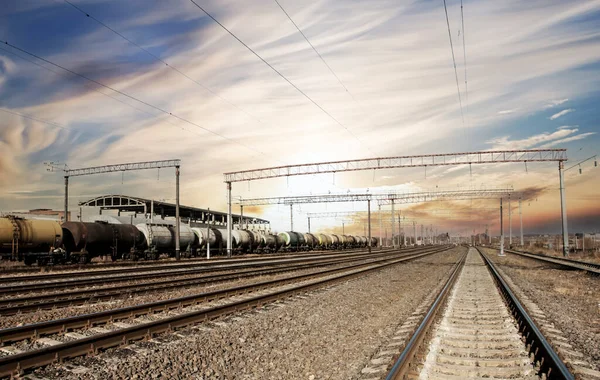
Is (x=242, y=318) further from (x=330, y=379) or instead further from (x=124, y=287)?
(x=124, y=287)

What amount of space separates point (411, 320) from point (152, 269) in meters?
19.7

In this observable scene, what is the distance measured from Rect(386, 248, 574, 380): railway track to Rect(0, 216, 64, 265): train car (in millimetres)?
26739

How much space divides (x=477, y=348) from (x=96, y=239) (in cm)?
3125

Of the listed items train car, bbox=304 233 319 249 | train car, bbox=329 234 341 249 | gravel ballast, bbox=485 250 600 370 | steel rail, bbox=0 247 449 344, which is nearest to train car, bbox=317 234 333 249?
train car, bbox=329 234 341 249

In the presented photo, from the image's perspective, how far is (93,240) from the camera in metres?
33.4

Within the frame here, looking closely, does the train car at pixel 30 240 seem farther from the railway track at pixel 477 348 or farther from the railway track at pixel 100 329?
the railway track at pixel 477 348

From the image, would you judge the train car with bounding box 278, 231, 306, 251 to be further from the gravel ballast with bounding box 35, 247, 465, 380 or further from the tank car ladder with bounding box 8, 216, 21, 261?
the gravel ballast with bounding box 35, 247, 465, 380

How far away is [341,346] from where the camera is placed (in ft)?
29.4

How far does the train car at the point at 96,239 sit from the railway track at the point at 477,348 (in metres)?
27.8

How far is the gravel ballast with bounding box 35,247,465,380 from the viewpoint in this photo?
7156 mm

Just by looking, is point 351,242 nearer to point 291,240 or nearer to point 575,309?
point 291,240

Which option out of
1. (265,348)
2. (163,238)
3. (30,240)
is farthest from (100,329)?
(163,238)

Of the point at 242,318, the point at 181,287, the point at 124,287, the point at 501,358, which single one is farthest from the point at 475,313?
the point at 124,287

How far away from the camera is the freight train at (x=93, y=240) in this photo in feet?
94.9
